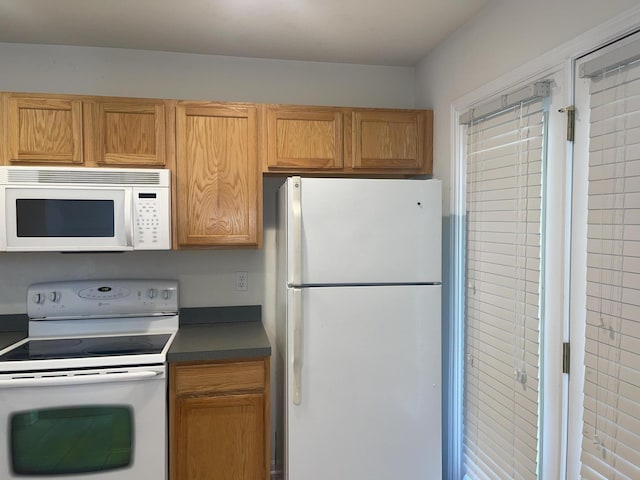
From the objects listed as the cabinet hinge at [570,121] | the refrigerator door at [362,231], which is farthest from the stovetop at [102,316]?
the cabinet hinge at [570,121]

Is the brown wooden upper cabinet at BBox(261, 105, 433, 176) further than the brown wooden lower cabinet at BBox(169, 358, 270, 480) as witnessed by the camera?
Yes

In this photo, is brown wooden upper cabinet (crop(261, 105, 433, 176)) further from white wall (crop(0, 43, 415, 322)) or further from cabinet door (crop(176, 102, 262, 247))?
white wall (crop(0, 43, 415, 322))

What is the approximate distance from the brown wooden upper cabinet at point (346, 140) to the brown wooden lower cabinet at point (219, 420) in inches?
40.2

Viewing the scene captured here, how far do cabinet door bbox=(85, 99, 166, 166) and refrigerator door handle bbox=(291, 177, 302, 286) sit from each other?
75 centimetres

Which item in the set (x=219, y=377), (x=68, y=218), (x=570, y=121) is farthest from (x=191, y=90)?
(x=570, y=121)

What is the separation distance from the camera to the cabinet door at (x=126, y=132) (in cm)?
215

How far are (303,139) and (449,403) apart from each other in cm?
154

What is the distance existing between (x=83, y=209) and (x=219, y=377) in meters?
1.01

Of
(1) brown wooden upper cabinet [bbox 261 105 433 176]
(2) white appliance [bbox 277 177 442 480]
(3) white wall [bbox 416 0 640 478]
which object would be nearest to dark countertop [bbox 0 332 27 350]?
(2) white appliance [bbox 277 177 442 480]

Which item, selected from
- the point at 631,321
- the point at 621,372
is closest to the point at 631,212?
the point at 631,321

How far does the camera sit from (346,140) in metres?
2.36

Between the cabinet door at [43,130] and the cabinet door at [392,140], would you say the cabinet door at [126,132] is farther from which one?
the cabinet door at [392,140]

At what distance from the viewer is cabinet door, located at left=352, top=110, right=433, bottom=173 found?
236 cm

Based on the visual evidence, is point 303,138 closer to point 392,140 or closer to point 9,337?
point 392,140
